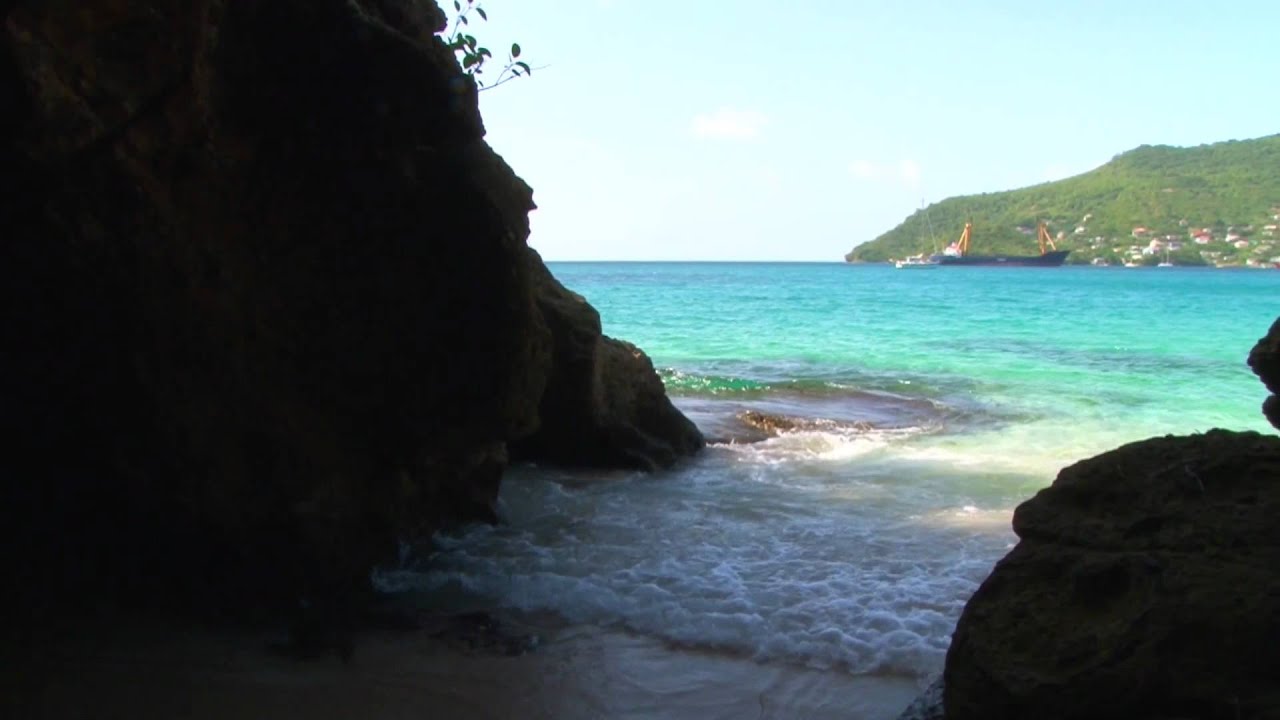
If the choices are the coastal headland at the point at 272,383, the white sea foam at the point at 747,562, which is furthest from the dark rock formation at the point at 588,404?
the coastal headland at the point at 272,383

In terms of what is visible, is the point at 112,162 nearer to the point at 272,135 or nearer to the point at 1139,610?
the point at 272,135

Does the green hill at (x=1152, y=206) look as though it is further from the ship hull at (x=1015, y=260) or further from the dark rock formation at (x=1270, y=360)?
the dark rock formation at (x=1270, y=360)

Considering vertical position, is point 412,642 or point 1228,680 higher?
point 1228,680

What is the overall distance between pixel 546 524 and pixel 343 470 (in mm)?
2217

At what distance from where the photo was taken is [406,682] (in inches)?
163

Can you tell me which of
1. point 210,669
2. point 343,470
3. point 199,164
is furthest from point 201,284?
point 210,669

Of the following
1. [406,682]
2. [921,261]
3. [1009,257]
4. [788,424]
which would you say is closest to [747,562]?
[406,682]

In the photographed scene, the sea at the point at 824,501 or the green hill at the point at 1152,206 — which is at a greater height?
the green hill at the point at 1152,206

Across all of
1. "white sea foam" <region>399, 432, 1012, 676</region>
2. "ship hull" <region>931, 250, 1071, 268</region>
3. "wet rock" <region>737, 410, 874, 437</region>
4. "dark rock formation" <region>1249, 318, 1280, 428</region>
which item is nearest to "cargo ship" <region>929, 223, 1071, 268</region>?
"ship hull" <region>931, 250, 1071, 268</region>

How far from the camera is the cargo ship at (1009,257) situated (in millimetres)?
92500

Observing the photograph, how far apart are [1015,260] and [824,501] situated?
319 ft

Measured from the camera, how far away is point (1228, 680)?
8.66 feet

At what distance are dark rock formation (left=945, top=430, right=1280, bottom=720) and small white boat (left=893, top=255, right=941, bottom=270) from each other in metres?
111

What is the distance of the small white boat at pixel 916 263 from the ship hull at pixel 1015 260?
346cm
